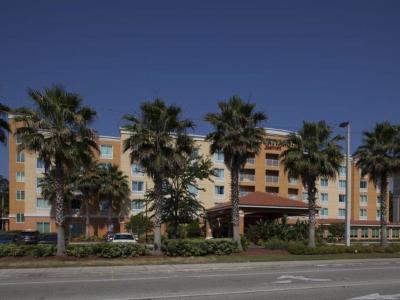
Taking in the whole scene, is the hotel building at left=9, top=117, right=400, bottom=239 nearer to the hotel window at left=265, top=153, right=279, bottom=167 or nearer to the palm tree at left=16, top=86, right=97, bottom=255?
the hotel window at left=265, top=153, right=279, bottom=167

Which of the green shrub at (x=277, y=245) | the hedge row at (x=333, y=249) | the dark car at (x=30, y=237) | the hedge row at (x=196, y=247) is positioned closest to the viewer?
the hedge row at (x=196, y=247)

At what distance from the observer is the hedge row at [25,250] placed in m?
23.4

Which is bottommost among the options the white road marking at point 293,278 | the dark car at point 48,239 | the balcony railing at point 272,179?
the dark car at point 48,239

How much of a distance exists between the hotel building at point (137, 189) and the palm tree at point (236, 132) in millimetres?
23759

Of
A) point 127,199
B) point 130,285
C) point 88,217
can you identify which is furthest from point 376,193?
point 130,285

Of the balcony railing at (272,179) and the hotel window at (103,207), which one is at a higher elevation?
the balcony railing at (272,179)

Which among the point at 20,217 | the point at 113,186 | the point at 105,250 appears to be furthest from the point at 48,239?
the point at 20,217

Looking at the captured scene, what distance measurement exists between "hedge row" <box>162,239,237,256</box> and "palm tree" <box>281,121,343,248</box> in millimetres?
7137

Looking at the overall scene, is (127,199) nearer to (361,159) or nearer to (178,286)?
(361,159)

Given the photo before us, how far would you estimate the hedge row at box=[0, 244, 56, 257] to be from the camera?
23.4 m

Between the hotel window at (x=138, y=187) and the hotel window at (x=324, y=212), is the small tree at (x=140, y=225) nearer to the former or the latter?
the hotel window at (x=138, y=187)

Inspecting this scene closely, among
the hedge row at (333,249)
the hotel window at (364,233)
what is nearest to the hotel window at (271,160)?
the hotel window at (364,233)

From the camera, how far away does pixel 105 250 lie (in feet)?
80.7

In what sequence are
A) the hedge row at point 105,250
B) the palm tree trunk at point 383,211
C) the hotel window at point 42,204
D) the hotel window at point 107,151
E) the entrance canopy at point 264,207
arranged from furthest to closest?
the hotel window at point 107,151
the hotel window at point 42,204
the entrance canopy at point 264,207
the palm tree trunk at point 383,211
the hedge row at point 105,250
